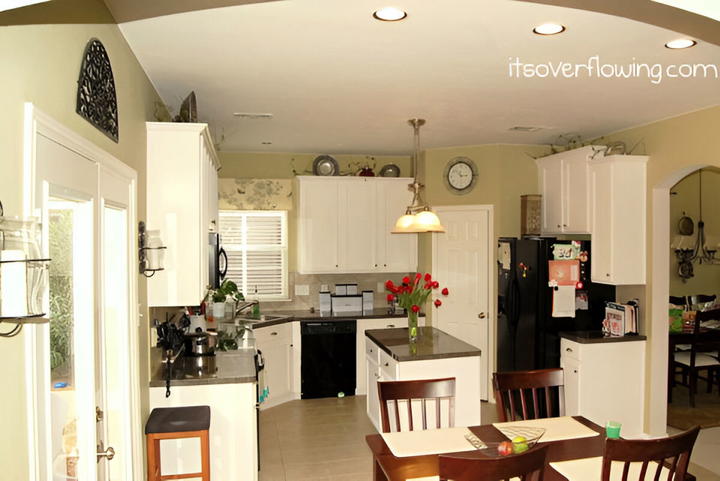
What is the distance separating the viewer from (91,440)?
2.14 metres

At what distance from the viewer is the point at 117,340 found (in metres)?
2.67

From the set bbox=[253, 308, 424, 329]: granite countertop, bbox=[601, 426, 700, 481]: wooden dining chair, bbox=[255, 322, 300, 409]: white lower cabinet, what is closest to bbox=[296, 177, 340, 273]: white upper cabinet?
bbox=[253, 308, 424, 329]: granite countertop

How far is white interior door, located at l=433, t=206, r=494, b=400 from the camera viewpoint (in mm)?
5836

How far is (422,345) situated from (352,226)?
222 cm

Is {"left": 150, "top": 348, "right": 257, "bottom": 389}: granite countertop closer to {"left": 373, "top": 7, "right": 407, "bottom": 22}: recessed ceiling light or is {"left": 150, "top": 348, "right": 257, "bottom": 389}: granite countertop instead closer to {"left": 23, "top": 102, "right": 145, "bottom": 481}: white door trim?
{"left": 23, "top": 102, "right": 145, "bottom": 481}: white door trim

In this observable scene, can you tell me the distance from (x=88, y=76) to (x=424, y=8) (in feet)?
4.43

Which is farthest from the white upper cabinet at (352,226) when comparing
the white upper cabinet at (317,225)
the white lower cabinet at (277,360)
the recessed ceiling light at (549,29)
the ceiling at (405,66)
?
the recessed ceiling light at (549,29)

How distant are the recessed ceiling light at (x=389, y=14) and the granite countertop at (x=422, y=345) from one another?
96.5 inches

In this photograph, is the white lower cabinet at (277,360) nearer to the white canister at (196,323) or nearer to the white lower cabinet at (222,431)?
the white canister at (196,323)

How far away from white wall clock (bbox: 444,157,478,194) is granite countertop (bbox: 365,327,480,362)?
1.67m

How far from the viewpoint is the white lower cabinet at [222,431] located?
11.0 ft

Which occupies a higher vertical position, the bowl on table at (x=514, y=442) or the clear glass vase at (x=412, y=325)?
the clear glass vase at (x=412, y=325)

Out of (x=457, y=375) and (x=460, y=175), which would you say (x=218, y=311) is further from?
(x=460, y=175)

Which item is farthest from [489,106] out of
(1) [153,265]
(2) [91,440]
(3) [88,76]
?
(2) [91,440]
